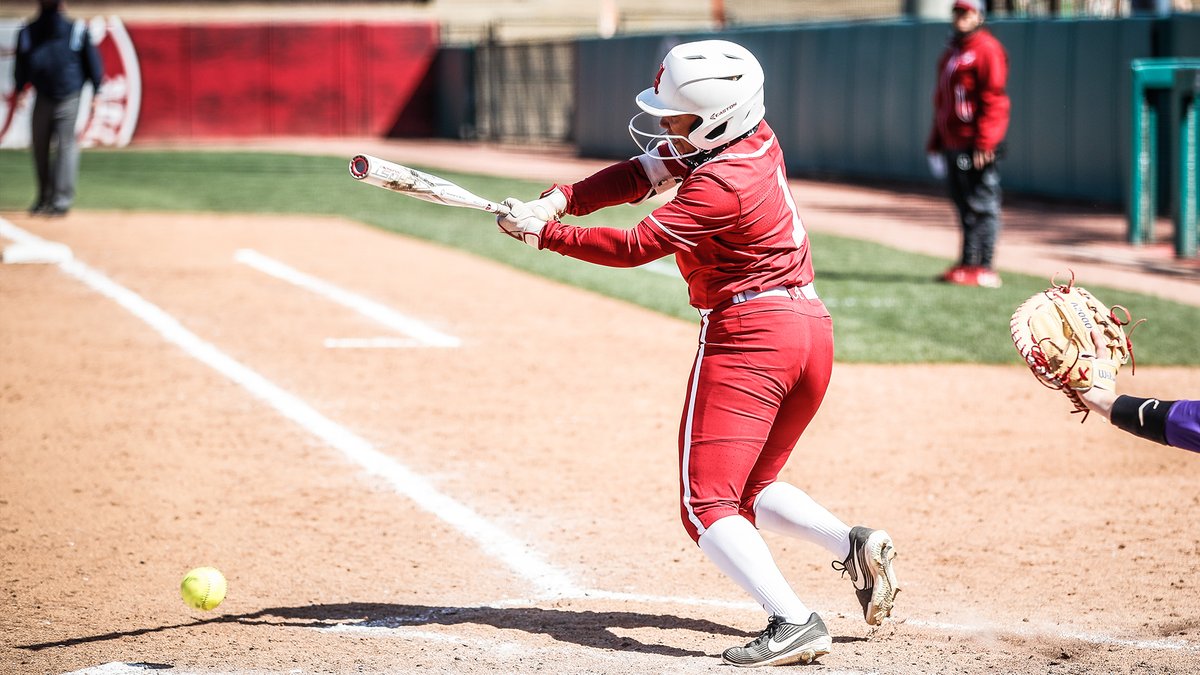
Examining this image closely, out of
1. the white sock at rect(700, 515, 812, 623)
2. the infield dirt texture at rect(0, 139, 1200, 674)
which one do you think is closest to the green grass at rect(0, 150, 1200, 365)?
the infield dirt texture at rect(0, 139, 1200, 674)

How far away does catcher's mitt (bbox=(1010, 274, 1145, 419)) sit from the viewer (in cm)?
440

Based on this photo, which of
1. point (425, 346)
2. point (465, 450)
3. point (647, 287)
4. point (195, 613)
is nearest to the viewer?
point (195, 613)

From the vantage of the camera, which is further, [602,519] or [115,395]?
[115,395]

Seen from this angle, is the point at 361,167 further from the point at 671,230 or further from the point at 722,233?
the point at 722,233

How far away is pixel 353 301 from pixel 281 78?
82.5 ft

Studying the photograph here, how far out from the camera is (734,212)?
420 cm

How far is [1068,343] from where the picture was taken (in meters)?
4.42

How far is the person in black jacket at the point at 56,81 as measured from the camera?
51.9 ft

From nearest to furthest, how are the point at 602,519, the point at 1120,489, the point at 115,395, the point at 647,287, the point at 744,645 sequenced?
the point at 744,645 → the point at 602,519 → the point at 1120,489 → the point at 115,395 → the point at 647,287

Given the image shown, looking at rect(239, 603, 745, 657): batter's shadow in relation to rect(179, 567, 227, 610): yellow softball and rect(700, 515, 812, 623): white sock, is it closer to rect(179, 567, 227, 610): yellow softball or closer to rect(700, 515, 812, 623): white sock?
rect(179, 567, 227, 610): yellow softball

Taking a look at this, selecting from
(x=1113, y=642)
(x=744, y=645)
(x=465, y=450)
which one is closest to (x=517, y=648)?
(x=744, y=645)

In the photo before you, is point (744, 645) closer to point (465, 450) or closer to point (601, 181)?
point (601, 181)

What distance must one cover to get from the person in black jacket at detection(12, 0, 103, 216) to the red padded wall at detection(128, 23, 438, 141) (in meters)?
18.4

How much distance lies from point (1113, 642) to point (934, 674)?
0.75 m
